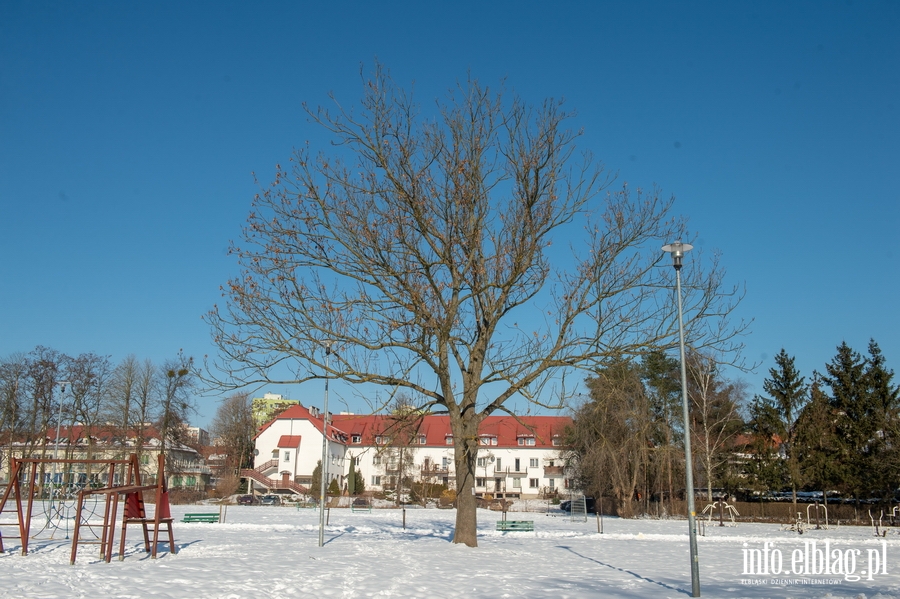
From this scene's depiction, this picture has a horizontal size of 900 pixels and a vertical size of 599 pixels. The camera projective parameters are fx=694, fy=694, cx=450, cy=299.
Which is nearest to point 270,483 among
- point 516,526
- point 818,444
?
point 516,526

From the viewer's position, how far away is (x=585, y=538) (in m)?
27.7

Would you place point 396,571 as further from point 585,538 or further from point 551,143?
point 585,538

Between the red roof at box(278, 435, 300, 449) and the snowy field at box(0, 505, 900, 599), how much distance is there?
49.3 meters

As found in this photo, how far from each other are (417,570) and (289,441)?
61614mm

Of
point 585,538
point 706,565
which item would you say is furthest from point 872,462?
point 706,565

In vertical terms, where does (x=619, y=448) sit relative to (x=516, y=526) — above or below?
above

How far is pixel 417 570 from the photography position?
15.0 m

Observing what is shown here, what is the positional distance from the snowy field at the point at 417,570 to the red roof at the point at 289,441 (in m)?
49.3

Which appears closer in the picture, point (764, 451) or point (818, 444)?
point (818, 444)

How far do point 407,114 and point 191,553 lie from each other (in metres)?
13.0

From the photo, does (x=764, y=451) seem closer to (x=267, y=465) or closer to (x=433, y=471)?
(x=433, y=471)

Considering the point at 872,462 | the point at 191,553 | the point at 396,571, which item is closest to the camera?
the point at 396,571

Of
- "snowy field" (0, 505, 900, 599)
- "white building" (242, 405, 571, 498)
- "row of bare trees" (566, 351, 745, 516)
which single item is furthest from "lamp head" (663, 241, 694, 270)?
"white building" (242, 405, 571, 498)

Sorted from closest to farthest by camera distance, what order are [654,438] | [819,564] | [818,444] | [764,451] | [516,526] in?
[819,564] < [516,526] < [818,444] < [764,451] < [654,438]
